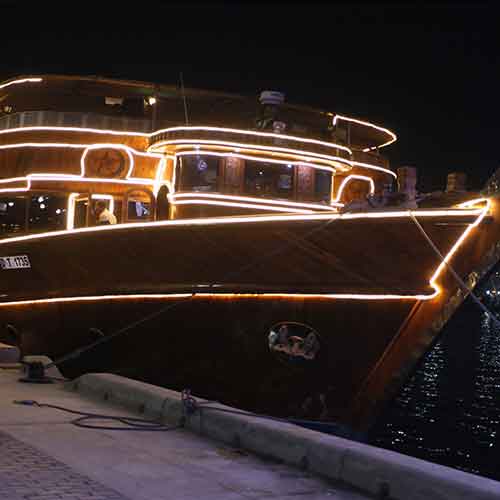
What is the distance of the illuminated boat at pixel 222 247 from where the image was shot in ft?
31.4

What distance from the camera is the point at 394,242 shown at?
9.45m

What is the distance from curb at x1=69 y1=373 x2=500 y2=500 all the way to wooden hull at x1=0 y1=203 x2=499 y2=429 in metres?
2.33

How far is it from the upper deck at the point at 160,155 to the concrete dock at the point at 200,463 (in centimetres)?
429

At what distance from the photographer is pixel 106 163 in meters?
12.1

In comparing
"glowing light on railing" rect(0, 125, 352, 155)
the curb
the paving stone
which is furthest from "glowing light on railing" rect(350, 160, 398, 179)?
the paving stone

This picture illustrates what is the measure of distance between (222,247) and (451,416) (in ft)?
29.3

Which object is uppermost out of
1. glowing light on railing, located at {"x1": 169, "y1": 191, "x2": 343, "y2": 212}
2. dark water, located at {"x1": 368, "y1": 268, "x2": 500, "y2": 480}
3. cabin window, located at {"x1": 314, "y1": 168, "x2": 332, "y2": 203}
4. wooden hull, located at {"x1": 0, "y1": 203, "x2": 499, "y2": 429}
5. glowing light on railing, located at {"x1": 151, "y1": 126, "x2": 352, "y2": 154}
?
glowing light on railing, located at {"x1": 151, "y1": 126, "x2": 352, "y2": 154}

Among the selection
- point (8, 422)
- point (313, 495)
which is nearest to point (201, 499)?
point (313, 495)

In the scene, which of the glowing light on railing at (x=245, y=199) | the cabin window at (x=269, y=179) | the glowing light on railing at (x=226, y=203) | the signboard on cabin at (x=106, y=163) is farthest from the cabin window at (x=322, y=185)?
the signboard on cabin at (x=106, y=163)

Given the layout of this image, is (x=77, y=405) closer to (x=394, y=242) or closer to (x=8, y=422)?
(x=8, y=422)

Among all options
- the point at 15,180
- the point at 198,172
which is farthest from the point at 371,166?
the point at 15,180

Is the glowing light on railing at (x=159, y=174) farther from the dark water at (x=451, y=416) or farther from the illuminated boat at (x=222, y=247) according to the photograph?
the dark water at (x=451, y=416)

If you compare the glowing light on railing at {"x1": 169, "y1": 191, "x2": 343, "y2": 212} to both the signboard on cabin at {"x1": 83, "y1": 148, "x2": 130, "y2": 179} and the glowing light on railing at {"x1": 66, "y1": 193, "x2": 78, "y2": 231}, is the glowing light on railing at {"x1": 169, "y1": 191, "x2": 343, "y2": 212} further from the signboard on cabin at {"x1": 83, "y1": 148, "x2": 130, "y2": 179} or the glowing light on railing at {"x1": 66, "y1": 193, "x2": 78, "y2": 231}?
the glowing light on railing at {"x1": 66, "y1": 193, "x2": 78, "y2": 231}

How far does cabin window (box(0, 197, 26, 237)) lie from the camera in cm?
1252
